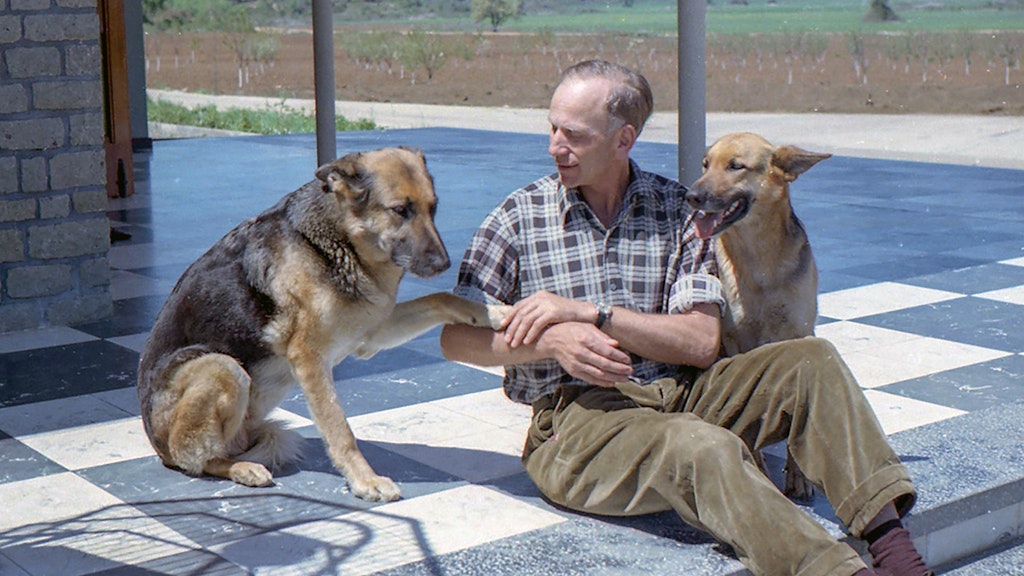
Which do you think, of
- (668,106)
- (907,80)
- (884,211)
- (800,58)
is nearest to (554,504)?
(884,211)

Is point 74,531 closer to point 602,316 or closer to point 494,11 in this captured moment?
point 602,316

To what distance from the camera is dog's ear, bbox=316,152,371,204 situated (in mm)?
3777

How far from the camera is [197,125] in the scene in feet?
75.0

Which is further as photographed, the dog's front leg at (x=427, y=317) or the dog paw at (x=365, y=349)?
the dog paw at (x=365, y=349)

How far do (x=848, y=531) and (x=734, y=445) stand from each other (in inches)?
20.8

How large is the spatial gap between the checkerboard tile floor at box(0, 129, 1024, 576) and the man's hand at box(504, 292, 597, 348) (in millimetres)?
563

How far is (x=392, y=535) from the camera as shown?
3650mm

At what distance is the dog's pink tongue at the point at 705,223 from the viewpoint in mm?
3867

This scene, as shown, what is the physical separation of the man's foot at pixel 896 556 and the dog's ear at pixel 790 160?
50.0 inches

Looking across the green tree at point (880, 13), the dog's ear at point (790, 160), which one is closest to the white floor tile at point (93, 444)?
the dog's ear at point (790, 160)

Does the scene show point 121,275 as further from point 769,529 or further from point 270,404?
point 769,529

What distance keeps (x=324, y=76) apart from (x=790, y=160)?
3.06 meters

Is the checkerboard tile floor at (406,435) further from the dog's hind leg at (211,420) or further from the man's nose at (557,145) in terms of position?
the man's nose at (557,145)

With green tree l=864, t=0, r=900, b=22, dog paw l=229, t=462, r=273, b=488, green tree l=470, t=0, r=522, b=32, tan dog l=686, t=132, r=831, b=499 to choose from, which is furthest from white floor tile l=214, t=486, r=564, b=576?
green tree l=864, t=0, r=900, b=22
